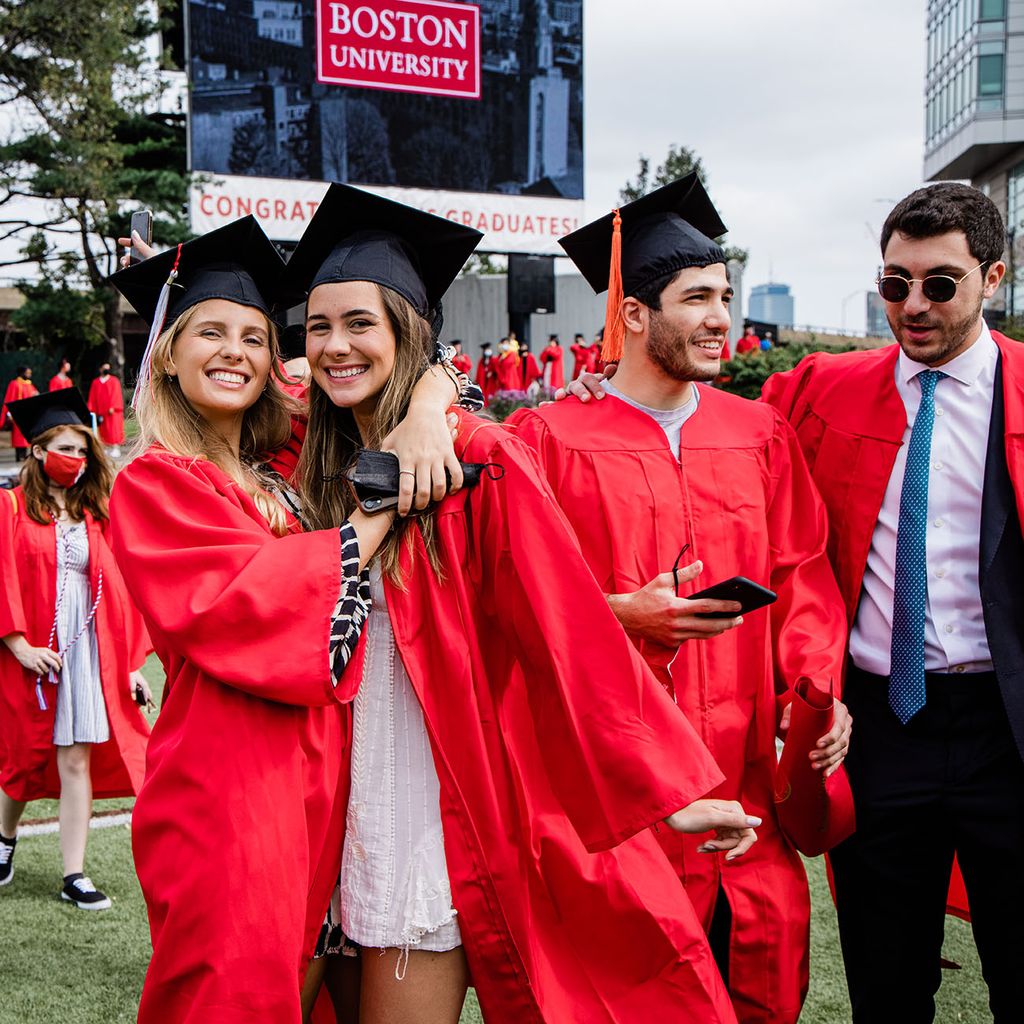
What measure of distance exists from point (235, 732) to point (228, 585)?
0.26 m

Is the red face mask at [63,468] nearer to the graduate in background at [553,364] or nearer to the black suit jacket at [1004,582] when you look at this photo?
the black suit jacket at [1004,582]

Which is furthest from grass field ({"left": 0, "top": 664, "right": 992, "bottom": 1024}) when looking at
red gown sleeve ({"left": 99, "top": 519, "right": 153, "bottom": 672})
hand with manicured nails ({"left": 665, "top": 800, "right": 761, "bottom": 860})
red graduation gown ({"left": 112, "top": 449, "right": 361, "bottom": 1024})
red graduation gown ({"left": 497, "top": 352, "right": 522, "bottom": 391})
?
red graduation gown ({"left": 497, "top": 352, "right": 522, "bottom": 391})

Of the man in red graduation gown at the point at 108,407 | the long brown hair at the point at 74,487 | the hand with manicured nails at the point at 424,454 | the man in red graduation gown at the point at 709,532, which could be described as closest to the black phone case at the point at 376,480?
the hand with manicured nails at the point at 424,454

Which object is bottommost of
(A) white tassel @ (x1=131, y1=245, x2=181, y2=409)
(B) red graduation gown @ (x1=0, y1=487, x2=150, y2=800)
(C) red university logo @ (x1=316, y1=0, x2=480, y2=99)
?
(B) red graduation gown @ (x1=0, y1=487, x2=150, y2=800)

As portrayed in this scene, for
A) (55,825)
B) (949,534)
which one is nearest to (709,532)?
(949,534)

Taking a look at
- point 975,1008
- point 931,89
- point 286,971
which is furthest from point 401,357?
point 931,89

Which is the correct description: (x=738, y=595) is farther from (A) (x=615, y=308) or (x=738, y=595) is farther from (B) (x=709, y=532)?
(A) (x=615, y=308)

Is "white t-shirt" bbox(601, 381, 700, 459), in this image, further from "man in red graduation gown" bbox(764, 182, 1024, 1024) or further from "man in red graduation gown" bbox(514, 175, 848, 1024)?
"man in red graduation gown" bbox(764, 182, 1024, 1024)

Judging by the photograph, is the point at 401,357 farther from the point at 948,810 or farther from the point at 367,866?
the point at 948,810

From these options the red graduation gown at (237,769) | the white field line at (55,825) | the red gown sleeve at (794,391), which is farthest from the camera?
the white field line at (55,825)

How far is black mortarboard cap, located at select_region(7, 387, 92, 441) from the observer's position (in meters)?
4.94

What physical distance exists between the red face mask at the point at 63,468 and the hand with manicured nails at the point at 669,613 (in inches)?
125

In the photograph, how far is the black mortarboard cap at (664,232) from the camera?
9.71ft

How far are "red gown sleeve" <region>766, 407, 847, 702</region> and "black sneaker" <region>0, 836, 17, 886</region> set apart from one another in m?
3.47
